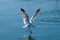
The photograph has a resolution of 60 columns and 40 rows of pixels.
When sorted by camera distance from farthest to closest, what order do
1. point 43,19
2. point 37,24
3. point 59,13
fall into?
1. point 59,13
2. point 43,19
3. point 37,24

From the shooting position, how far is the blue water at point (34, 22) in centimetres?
1521

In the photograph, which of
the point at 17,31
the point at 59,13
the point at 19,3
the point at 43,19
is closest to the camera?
the point at 17,31

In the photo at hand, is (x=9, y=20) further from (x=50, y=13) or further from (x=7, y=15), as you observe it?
(x=50, y=13)

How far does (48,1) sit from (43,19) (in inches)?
199

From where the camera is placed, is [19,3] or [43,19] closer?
[43,19]

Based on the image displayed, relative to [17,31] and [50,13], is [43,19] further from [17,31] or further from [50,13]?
[17,31]

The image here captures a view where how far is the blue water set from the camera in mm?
15214

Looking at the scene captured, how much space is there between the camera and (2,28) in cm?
1603

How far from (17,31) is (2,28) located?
0.78 metres

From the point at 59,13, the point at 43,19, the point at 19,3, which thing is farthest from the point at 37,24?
the point at 19,3

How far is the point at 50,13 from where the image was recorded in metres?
19.5

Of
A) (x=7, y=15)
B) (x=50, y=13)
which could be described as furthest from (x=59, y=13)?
(x=7, y=15)

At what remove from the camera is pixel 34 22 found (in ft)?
57.0

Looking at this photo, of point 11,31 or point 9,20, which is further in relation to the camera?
point 9,20
